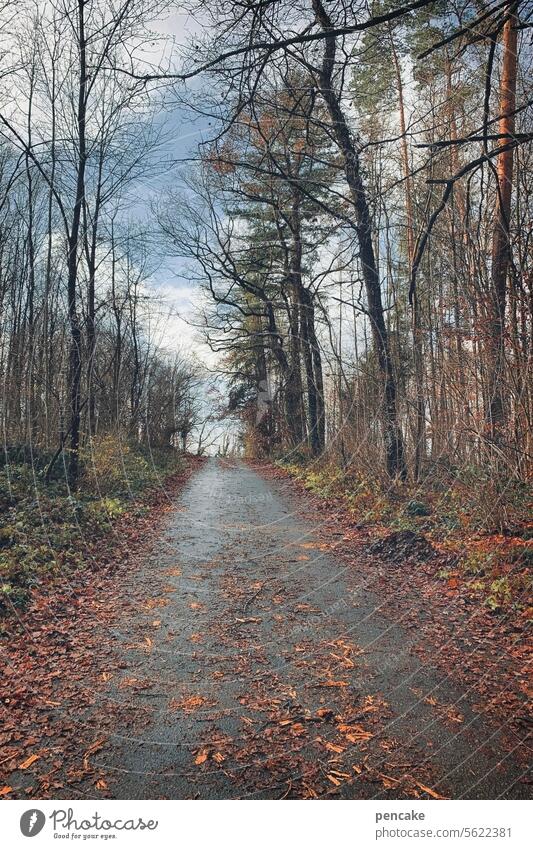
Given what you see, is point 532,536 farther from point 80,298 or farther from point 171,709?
point 80,298

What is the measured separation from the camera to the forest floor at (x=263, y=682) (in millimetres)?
1856

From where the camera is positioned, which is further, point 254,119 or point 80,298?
point 254,119

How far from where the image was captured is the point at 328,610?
11.8ft

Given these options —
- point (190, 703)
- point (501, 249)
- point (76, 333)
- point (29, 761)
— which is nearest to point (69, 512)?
point (76, 333)

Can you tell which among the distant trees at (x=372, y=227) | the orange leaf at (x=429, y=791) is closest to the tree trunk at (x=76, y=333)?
the distant trees at (x=372, y=227)

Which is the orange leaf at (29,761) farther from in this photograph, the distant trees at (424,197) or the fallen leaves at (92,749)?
the distant trees at (424,197)

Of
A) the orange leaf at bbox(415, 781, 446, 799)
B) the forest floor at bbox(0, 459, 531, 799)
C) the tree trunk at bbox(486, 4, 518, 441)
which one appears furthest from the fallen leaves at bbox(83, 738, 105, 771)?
the tree trunk at bbox(486, 4, 518, 441)

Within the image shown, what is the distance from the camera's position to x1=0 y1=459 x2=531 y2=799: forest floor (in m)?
1.86

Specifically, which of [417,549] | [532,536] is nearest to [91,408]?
[417,549]

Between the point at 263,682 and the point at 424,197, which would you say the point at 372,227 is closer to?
the point at 424,197

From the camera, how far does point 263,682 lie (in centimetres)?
256

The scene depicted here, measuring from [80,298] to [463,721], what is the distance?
3274 millimetres

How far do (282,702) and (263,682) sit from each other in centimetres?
20

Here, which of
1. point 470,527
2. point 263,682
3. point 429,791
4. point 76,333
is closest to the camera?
point 429,791
